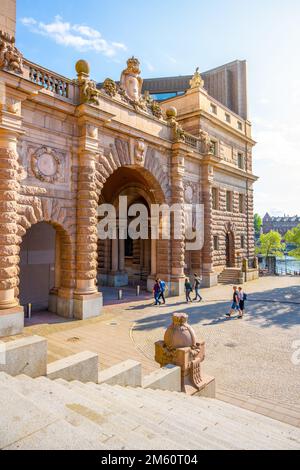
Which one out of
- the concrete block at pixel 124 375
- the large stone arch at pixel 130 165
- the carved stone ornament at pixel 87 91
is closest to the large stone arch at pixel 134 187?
the large stone arch at pixel 130 165

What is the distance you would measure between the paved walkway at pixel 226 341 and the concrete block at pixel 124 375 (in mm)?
2254

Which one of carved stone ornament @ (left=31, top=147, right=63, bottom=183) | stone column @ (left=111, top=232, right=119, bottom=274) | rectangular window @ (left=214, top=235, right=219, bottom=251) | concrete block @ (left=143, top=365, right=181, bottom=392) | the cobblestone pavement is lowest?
the cobblestone pavement

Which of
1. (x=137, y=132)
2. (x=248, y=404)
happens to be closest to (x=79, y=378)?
(x=248, y=404)

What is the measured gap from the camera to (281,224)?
164m

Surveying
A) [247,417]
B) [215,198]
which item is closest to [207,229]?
[215,198]

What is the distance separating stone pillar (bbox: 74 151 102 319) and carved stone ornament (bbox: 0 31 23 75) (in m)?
4.15

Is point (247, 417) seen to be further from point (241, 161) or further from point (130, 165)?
point (241, 161)

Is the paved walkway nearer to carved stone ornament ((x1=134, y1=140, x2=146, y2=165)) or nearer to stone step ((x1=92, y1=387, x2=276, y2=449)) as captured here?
stone step ((x1=92, y1=387, x2=276, y2=449))

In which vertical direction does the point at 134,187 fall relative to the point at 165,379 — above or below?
above

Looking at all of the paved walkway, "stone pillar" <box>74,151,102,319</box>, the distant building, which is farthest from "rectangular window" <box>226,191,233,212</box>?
the distant building

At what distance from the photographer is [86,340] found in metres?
10.5

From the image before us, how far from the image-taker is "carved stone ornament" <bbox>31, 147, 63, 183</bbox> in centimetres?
1238

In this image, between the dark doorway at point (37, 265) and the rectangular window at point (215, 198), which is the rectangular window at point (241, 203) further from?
the dark doorway at point (37, 265)

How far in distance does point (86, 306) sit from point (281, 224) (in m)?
168
